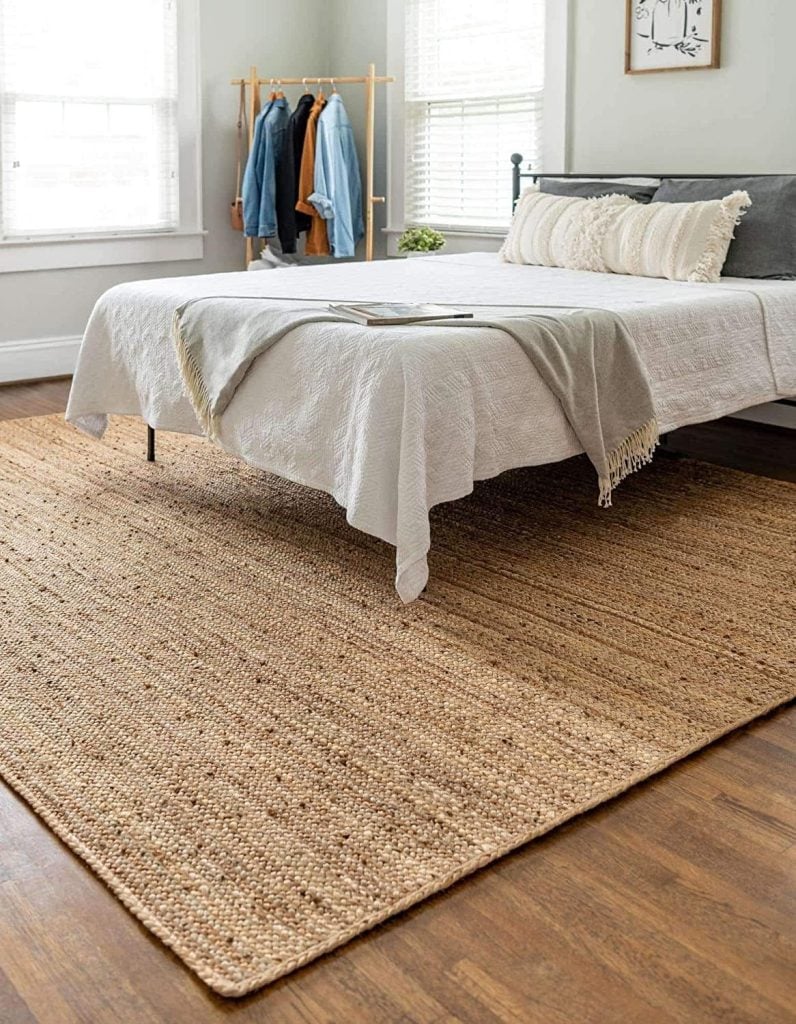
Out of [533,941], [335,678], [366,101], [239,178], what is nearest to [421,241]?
[366,101]

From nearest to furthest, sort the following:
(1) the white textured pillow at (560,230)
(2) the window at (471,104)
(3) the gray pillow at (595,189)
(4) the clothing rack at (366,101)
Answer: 1. (1) the white textured pillow at (560,230)
2. (3) the gray pillow at (595,189)
3. (2) the window at (471,104)
4. (4) the clothing rack at (366,101)

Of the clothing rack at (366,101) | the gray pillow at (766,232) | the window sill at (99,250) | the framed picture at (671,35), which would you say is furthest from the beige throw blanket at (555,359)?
the clothing rack at (366,101)

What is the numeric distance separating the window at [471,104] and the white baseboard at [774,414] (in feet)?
4.69

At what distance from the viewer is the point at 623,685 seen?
2.32m

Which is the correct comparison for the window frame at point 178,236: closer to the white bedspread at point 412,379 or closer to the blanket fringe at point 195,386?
the white bedspread at point 412,379

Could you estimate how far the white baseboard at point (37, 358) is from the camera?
17.9 feet

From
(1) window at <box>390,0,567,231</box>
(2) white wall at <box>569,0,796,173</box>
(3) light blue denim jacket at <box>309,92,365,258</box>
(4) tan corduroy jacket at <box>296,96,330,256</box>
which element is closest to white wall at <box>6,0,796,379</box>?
(2) white wall at <box>569,0,796,173</box>

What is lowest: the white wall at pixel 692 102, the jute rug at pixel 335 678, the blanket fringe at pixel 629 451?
the jute rug at pixel 335 678

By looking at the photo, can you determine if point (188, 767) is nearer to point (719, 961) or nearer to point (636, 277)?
point (719, 961)

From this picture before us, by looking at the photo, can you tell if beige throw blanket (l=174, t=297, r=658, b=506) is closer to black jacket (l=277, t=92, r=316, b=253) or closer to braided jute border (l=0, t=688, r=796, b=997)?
braided jute border (l=0, t=688, r=796, b=997)

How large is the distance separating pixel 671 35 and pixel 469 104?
1206mm

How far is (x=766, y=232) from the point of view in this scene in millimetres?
3998

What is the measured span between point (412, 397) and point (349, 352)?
0.89ft

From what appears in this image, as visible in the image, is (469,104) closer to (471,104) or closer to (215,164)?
(471,104)
